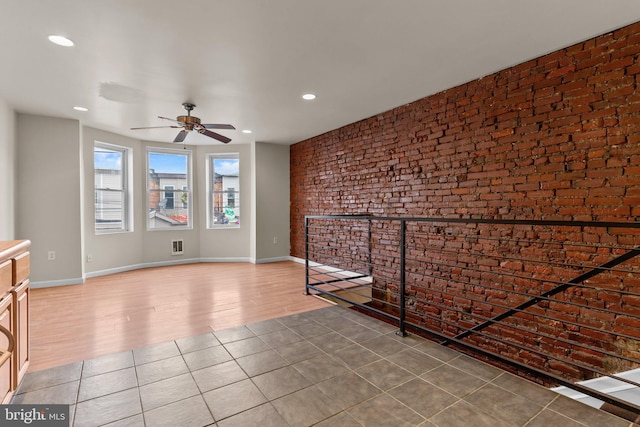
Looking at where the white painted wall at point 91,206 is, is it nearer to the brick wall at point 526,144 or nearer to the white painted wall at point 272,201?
the white painted wall at point 272,201

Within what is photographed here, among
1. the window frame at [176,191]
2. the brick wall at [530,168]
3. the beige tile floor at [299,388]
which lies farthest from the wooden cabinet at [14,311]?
the window frame at [176,191]

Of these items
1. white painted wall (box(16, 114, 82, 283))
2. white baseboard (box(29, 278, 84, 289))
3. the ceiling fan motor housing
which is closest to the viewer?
the ceiling fan motor housing

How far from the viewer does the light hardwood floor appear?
8.81ft

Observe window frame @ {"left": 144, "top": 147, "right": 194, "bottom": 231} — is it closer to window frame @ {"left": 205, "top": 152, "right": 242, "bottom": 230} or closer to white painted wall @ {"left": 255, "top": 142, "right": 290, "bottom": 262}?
window frame @ {"left": 205, "top": 152, "right": 242, "bottom": 230}

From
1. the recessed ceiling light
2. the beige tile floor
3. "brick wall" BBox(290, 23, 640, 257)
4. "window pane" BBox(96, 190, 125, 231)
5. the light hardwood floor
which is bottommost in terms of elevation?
the light hardwood floor

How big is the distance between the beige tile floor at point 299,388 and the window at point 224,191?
4.38 metres

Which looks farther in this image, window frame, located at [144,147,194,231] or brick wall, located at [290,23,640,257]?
window frame, located at [144,147,194,231]

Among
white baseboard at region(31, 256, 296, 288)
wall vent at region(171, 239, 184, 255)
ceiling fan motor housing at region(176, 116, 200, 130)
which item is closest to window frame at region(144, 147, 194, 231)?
wall vent at region(171, 239, 184, 255)

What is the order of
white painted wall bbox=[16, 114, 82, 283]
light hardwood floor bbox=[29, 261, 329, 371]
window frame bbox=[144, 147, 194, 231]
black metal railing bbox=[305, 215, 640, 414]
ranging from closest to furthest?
black metal railing bbox=[305, 215, 640, 414] < light hardwood floor bbox=[29, 261, 329, 371] < white painted wall bbox=[16, 114, 82, 283] < window frame bbox=[144, 147, 194, 231]

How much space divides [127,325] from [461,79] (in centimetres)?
431

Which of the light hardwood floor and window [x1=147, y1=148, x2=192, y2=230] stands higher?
window [x1=147, y1=148, x2=192, y2=230]

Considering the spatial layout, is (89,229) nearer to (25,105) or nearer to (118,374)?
(25,105)

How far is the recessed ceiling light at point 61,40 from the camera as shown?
8.02ft

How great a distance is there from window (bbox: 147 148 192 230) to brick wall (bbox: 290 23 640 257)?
405 cm
